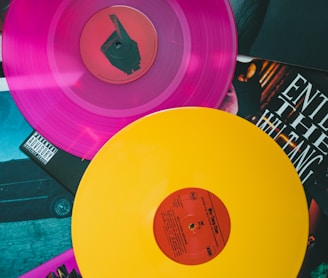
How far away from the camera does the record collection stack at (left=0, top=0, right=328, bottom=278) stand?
0.68 metres

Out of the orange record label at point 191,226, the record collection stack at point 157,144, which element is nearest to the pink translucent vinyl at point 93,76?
the record collection stack at point 157,144

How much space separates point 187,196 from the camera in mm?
708

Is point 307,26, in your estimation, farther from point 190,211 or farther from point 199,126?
point 190,211

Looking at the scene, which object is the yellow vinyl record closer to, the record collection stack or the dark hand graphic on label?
the record collection stack

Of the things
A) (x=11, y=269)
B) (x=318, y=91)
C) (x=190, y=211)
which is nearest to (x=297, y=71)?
(x=318, y=91)

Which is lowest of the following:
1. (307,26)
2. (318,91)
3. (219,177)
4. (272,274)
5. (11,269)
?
(11,269)

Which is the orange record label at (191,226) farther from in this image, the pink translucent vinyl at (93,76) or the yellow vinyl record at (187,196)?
the pink translucent vinyl at (93,76)

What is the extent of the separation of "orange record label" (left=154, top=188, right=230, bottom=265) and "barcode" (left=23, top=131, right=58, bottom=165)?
0.77ft

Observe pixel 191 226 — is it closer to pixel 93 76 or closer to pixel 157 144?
pixel 157 144

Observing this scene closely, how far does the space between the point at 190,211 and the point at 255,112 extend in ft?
0.75

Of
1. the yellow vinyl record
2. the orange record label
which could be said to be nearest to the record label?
the yellow vinyl record

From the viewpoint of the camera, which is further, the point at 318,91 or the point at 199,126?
the point at 318,91

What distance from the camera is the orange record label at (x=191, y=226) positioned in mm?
707

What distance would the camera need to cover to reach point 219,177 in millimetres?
693
